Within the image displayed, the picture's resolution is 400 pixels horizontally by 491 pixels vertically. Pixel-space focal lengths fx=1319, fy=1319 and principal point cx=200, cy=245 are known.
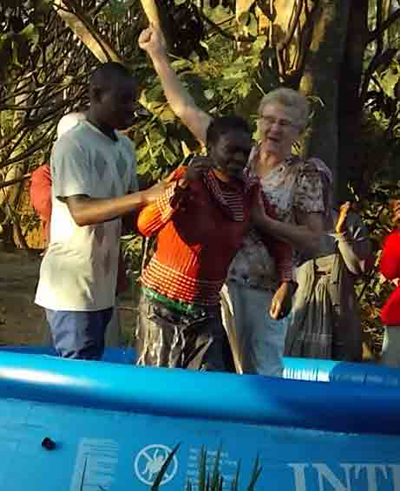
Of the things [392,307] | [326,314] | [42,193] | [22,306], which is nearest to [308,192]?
[42,193]

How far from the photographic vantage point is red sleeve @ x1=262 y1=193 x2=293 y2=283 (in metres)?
4.34

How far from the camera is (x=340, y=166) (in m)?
8.17

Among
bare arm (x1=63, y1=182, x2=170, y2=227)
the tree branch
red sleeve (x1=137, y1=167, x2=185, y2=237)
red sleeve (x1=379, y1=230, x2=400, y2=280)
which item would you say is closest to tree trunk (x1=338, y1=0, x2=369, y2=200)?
the tree branch

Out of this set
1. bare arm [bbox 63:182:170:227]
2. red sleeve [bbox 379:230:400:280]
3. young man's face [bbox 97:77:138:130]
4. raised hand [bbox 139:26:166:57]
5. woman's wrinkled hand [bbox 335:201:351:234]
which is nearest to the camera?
bare arm [bbox 63:182:170:227]

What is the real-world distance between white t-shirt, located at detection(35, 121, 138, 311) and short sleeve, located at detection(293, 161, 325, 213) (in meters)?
0.63

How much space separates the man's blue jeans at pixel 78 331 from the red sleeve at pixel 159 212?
33 centimetres

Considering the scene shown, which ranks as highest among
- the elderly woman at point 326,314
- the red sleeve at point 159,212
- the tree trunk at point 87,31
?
the tree trunk at point 87,31

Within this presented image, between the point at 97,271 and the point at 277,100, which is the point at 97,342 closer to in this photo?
the point at 97,271

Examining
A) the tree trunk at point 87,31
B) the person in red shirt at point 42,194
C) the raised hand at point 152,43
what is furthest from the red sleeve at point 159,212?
the tree trunk at point 87,31

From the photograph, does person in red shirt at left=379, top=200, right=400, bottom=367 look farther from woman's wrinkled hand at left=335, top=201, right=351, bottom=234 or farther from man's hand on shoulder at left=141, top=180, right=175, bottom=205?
man's hand on shoulder at left=141, top=180, right=175, bottom=205

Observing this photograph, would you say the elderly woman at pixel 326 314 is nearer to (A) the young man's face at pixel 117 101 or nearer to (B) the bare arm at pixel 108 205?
(A) the young man's face at pixel 117 101

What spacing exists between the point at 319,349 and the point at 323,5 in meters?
2.03

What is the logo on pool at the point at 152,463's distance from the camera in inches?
140

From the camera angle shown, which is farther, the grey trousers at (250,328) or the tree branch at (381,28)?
the tree branch at (381,28)
